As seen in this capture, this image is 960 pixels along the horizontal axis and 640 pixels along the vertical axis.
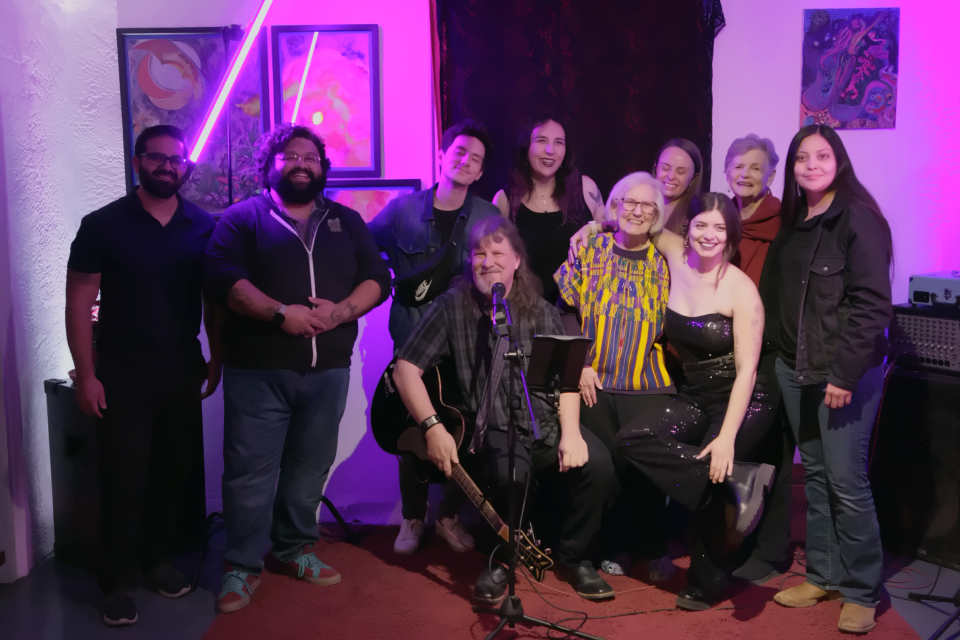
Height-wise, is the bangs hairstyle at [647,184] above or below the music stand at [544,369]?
above

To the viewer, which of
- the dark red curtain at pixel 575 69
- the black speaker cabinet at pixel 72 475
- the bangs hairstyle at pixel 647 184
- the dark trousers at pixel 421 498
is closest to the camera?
the bangs hairstyle at pixel 647 184

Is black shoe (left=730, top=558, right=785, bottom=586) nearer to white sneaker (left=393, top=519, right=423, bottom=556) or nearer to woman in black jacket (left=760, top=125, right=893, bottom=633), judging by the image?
woman in black jacket (left=760, top=125, right=893, bottom=633)

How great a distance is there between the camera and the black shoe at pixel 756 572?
2.87 metres

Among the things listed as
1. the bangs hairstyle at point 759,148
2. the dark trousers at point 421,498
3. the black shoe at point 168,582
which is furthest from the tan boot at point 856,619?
the black shoe at point 168,582

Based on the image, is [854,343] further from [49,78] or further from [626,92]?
[49,78]

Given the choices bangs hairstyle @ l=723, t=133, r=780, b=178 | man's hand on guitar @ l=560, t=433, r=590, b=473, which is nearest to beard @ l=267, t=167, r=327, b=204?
man's hand on guitar @ l=560, t=433, r=590, b=473

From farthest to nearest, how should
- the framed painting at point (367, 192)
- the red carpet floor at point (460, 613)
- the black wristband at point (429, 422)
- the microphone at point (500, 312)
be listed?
the framed painting at point (367, 192)
the black wristband at point (429, 422)
the red carpet floor at point (460, 613)
the microphone at point (500, 312)

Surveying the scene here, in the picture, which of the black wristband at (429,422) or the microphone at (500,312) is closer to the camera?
the microphone at (500,312)

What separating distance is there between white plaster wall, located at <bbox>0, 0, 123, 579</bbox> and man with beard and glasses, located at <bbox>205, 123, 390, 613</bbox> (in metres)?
1.00

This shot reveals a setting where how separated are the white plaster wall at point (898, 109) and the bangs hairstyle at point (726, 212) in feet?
3.14

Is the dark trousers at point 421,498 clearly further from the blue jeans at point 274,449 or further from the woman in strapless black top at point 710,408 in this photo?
the woman in strapless black top at point 710,408

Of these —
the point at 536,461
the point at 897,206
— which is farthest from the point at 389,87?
the point at 897,206

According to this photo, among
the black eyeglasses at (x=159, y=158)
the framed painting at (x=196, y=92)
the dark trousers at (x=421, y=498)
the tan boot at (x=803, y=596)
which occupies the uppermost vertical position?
the framed painting at (x=196, y=92)

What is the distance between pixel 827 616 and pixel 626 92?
2.43m
